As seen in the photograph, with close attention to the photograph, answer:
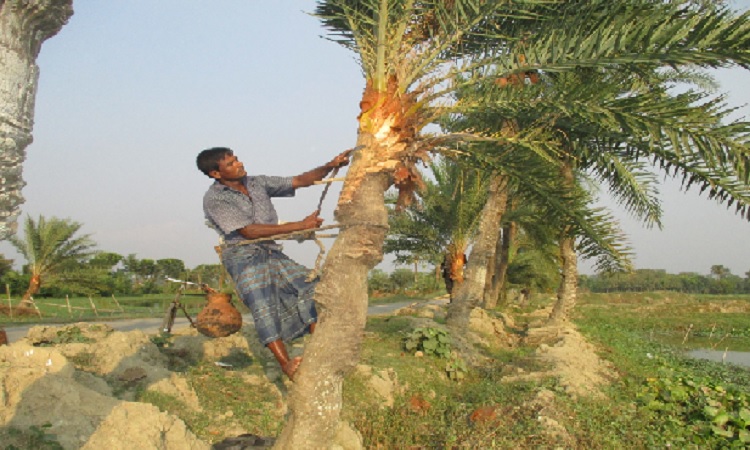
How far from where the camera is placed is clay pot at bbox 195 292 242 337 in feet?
15.2

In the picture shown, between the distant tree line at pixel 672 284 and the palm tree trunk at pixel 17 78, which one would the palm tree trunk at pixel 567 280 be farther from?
the distant tree line at pixel 672 284

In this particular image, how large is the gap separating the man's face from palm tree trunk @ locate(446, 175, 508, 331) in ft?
19.6

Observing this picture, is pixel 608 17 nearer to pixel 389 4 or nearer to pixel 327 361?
pixel 389 4

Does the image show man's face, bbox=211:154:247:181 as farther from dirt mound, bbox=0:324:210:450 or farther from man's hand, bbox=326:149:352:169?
dirt mound, bbox=0:324:210:450

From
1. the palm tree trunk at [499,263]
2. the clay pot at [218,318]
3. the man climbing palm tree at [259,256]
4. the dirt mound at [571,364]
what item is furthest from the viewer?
the palm tree trunk at [499,263]

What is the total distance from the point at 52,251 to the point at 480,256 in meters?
16.4

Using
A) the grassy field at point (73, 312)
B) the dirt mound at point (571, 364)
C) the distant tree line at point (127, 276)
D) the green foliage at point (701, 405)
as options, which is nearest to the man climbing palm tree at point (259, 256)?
the dirt mound at point (571, 364)

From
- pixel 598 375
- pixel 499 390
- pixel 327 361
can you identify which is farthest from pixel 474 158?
pixel 598 375

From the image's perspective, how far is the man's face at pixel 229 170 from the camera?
450cm

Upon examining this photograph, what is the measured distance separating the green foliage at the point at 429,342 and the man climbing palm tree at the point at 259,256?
4398 millimetres

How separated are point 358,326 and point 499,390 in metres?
3.40

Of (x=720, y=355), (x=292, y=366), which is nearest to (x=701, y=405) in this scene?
(x=292, y=366)

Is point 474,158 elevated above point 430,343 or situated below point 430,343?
above

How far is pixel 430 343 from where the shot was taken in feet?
28.3
